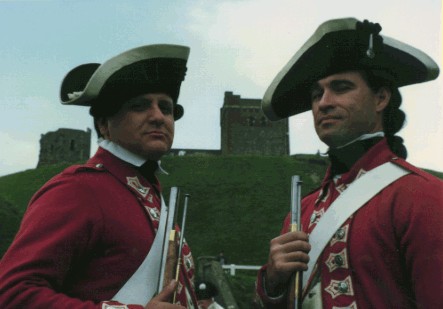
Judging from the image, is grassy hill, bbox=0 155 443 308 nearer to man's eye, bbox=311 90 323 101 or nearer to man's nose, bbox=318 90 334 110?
man's eye, bbox=311 90 323 101

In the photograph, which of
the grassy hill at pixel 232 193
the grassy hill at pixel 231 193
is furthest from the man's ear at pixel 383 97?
the grassy hill at pixel 231 193

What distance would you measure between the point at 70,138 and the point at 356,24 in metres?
83.7

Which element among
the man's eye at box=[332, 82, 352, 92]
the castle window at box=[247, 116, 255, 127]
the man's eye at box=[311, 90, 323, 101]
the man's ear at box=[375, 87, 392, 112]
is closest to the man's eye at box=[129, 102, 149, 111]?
the man's eye at box=[311, 90, 323, 101]

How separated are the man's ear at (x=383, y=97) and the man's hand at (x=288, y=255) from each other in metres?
1.01

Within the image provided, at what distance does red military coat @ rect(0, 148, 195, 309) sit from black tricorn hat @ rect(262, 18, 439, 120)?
1404mm

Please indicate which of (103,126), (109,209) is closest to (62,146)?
(103,126)

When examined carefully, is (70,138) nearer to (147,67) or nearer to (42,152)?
(42,152)

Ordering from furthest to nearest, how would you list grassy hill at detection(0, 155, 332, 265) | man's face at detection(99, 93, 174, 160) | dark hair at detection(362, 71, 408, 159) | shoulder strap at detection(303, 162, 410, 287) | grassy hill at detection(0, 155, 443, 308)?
grassy hill at detection(0, 155, 332, 265)
grassy hill at detection(0, 155, 443, 308)
man's face at detection(99, 93, 174, 160)
dark hair at detection(362, 71, 408, 159)
shoulder strap at detection(303, 162, 410, 287)

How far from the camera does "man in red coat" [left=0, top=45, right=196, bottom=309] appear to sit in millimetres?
3348

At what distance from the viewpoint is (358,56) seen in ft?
12.5

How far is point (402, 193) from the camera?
3404 mm

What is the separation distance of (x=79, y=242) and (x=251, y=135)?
83.3 metres

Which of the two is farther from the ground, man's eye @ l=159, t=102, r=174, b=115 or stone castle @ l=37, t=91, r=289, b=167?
stone castle @ l=37, t=91, r=289, b=167

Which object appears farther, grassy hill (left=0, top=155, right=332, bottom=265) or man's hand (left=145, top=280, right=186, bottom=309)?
grassy hill (left=0, top=155, right=332, bottom=265)
